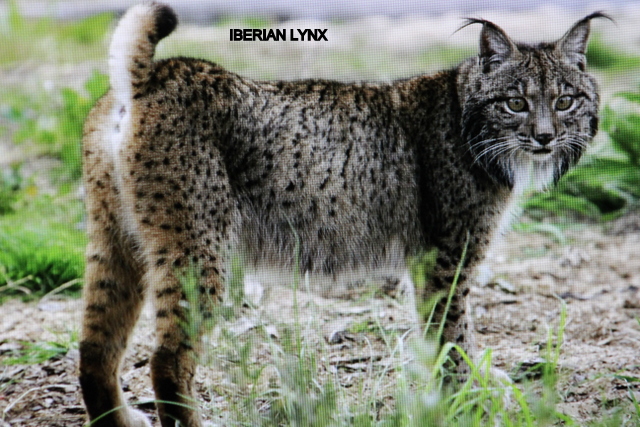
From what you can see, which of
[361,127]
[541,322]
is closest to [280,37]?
[361,127]

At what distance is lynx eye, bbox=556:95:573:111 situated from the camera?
3.08 m

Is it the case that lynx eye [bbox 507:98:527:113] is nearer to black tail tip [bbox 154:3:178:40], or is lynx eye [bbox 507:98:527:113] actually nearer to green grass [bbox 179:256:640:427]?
green grass [bbox 179:256:640:427]

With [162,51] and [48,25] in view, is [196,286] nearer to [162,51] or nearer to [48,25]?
[162,51]

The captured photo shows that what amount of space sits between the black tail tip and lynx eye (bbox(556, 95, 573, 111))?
155 cm

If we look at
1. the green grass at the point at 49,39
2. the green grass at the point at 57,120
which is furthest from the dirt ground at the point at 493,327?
the green grass at the point at 49,39

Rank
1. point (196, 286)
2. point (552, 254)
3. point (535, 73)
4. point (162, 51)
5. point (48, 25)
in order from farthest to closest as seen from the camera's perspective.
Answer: point (48, 25) → point (162, 51) → point (552, 254) → point (535, 73) → point (196, 286)

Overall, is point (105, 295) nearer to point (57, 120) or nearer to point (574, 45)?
point (574, 45)

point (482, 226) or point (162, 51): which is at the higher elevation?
point (162, 51)

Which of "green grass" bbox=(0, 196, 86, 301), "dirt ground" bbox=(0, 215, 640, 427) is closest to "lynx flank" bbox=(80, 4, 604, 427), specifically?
"dirt ground" bbox=(0, 215, 640, 427)

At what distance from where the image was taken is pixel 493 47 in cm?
314

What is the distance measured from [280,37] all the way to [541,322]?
1.83m

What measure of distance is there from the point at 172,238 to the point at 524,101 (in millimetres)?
1500

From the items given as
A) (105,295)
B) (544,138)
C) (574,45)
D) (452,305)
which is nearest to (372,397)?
(452,305)

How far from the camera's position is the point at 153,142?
2721 mm
